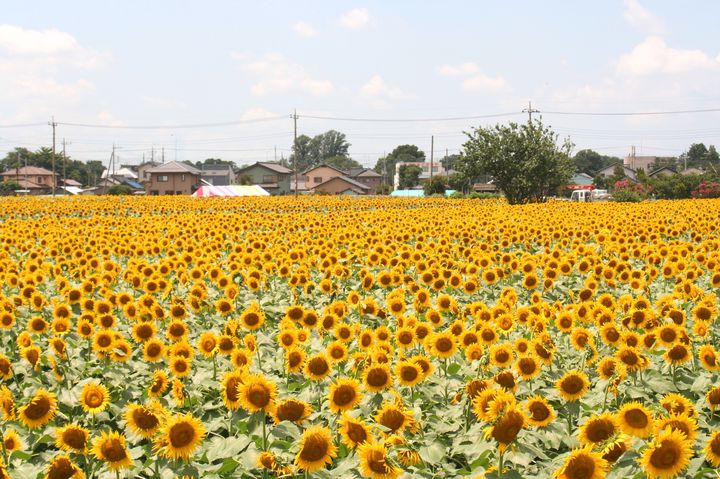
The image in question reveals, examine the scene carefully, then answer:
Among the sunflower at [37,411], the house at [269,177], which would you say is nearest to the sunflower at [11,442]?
the sunflower at [37,411]

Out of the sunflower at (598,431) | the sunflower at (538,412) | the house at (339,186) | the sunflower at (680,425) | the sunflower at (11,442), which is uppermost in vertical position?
the house at (339,186)

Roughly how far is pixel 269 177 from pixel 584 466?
112665 mm

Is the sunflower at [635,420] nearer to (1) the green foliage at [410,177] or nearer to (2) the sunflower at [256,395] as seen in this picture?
(2) the sunflower at [256,395]

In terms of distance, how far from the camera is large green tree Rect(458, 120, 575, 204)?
42.4 meters

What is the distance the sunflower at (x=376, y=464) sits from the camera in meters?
3.23

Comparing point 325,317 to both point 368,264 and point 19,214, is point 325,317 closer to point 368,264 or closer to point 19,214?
point 368,264

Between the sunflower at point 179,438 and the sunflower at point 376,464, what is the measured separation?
3.05 feet

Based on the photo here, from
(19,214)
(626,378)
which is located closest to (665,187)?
(19,214)

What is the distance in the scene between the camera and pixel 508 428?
136 inches

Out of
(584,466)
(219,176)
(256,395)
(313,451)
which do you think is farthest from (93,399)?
(219,176)

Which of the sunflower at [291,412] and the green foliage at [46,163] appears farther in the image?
the green foliage at [46,163]

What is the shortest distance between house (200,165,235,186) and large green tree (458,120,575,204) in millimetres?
86715

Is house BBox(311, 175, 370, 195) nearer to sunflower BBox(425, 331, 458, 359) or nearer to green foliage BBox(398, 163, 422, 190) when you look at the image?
green foliage BBox(398, 163, 422, 190)

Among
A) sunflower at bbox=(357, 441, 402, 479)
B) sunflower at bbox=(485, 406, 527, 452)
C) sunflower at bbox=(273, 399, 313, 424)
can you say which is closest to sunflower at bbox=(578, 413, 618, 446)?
sunflower at bbox=(485, 406, 527, 452)
